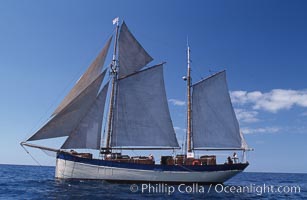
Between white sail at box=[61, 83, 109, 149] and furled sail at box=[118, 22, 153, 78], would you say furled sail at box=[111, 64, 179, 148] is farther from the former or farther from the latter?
white sail at box=[61, 83, 109, 149]

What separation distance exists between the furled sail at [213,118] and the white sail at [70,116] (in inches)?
492

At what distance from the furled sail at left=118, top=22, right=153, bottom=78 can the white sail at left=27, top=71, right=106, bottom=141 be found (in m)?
4.87

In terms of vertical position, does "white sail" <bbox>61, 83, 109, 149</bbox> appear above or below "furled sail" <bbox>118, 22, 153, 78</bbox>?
below

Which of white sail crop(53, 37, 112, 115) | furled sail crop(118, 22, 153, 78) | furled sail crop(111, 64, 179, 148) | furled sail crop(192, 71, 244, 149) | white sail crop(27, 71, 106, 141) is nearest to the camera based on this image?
white sail crop(27, 71, 106, 141)

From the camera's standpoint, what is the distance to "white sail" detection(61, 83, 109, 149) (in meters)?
32.8

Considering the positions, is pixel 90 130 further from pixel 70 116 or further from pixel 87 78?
pixel 87 78

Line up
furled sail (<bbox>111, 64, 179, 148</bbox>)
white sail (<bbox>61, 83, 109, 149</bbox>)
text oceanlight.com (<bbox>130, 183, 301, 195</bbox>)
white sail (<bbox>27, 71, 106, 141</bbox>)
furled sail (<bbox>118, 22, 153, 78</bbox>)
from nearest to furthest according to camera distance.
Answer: text oceanlight.com (<bbox>130, 183, 301, 195</bbox>) < white sail (<bbox>27, 71, 106, 141</bbox>) < white sail (<bbox>61, 83, 109, 149</bbox>) < furled sail (<bbox>111, 64, 179, 148</bbox>) < furled sail (<bbox>118, 22, 153, 78</bbox>)

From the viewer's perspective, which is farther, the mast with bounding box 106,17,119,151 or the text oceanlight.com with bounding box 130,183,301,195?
the mast with bounding box 106,17,119,151

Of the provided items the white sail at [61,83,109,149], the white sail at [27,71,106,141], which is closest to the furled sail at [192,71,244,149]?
the white sail at [61,83,109,149]

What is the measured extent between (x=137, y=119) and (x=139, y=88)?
3.81 meters

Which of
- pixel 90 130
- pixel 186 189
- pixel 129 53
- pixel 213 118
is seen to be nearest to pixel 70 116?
pixel 90 130

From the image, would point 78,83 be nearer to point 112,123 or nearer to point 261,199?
point 112,123

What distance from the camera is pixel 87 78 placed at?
34.0 meters

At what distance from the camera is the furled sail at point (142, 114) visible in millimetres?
35562
